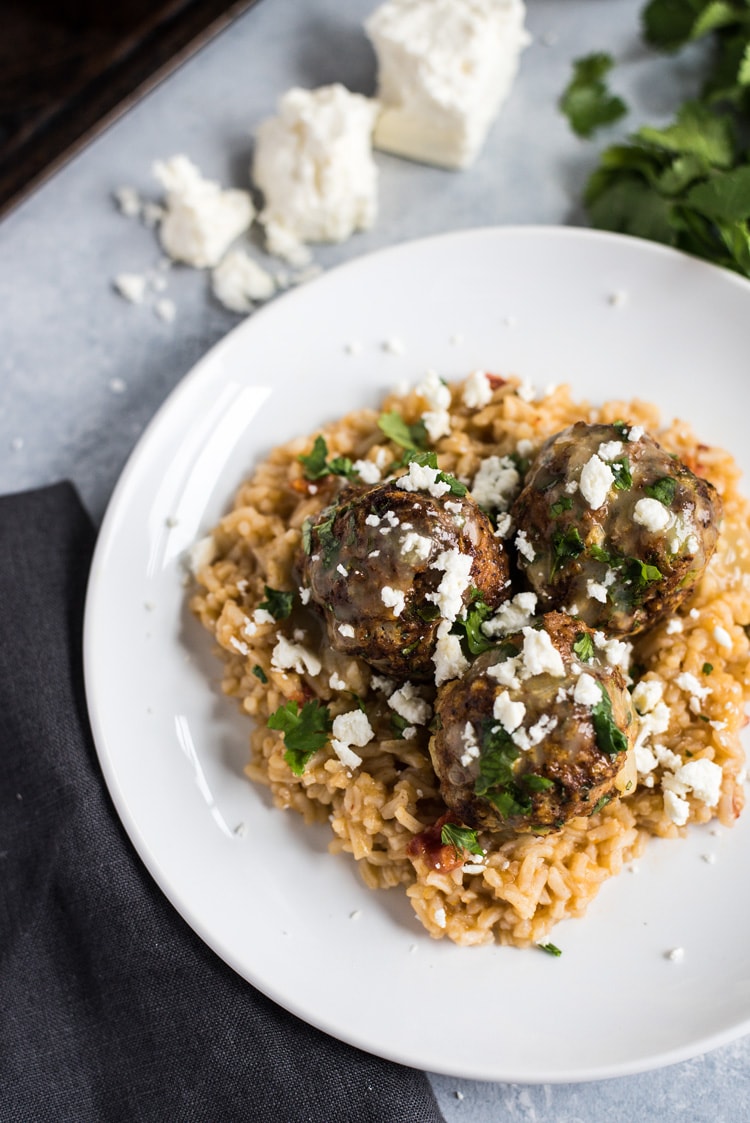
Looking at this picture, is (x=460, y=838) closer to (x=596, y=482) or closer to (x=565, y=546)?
(x=565, y=546)

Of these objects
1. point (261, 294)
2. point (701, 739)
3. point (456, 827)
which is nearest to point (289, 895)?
point (456, 827)

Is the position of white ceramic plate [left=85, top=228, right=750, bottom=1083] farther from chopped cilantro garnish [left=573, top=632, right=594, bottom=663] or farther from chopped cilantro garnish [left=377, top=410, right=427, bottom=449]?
chopped cilantro garnish [left=573, top=632, right=594, bottom=663]

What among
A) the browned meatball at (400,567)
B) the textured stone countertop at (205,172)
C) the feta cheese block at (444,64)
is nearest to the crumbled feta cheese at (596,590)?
the browned meatball at (400,567)

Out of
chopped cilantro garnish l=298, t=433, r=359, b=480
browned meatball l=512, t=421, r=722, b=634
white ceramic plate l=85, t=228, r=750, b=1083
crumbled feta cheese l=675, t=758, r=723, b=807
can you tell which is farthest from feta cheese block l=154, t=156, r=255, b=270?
crumbled feta cheese l=675, t=758, r=723, b=807

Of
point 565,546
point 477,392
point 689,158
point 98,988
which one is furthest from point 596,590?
point 98,988

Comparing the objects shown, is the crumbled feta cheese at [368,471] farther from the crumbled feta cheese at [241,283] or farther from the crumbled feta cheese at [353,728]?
the crumbled feta cheese at [241,283]

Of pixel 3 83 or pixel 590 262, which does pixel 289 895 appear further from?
pixel 3 83
